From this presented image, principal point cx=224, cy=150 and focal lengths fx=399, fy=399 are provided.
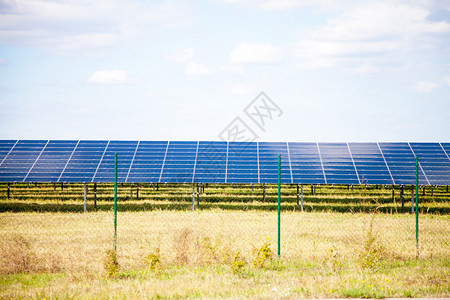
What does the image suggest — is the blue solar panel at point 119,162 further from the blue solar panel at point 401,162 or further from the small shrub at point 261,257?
the blue solar panel at point 401,162

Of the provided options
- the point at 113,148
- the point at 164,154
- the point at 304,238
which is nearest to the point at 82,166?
the point at 113,148

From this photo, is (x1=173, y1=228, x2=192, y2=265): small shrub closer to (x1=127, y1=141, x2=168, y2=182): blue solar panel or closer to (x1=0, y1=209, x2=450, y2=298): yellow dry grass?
(x1=0, y1=209, x2=450, y2=298): yellow dry grass

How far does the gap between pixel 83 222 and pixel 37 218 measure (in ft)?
9.25

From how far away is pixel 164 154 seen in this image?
80.4ft

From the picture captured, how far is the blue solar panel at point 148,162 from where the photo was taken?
2192cm

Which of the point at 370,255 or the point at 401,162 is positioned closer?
the point at 370,255

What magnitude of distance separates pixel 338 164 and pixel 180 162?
9.40 meters

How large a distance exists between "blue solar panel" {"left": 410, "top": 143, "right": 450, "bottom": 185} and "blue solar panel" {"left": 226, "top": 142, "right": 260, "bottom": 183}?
32.3 feet

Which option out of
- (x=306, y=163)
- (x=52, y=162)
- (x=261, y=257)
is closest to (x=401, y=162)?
(x=306, y=163)

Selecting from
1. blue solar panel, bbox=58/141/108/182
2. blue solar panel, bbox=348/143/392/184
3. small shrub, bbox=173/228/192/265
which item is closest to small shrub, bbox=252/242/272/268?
small shrub, bbox=173/228/192/265

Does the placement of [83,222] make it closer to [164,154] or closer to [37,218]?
[37,218]

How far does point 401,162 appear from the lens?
2416 cm

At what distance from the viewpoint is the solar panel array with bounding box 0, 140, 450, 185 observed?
22.0 m

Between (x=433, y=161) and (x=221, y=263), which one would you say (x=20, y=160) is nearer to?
(x=221, y=263)
